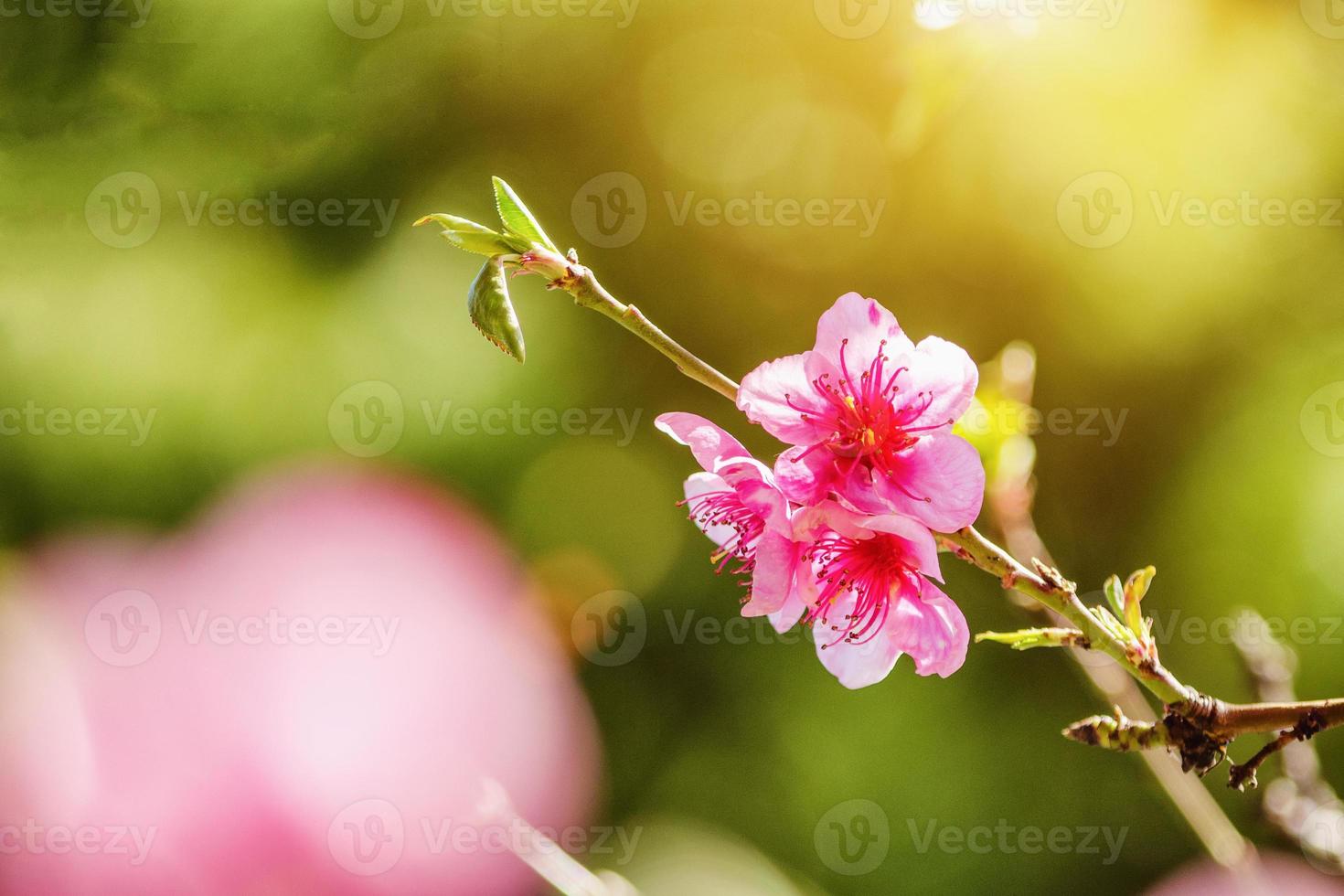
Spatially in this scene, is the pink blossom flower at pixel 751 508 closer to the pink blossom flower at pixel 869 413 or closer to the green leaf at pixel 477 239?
the pink blossom flower at pixel 869 413

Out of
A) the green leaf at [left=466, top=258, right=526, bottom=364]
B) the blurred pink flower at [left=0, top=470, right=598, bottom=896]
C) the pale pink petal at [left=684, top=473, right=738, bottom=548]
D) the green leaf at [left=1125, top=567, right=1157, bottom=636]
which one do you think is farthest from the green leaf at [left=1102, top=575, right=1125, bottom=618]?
the blurred pink flower at [left=0, top=470, right=598, bottom=896]

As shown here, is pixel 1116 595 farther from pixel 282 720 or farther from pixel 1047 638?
pixel 282 720

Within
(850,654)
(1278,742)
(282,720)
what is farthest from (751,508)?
(282,720)

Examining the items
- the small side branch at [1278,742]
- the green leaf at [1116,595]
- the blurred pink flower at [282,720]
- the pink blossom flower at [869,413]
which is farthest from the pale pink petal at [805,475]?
the blurred pink flower at [282,720]

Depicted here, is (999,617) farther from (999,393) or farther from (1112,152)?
(999,393)

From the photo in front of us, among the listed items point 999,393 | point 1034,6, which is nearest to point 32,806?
point 999,393

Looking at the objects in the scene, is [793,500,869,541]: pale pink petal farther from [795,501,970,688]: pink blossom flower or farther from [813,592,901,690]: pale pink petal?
[813,592,901,690]: pale pink petal

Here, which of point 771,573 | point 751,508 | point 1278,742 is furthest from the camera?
point 751,508
